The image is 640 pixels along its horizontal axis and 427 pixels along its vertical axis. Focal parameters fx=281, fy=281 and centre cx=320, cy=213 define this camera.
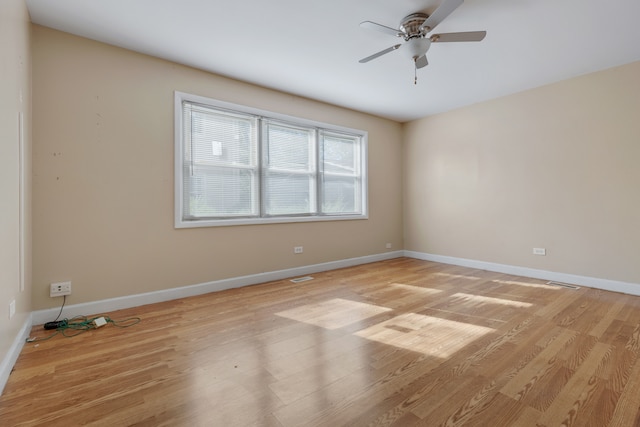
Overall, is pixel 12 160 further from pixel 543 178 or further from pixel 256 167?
pixel 543 178

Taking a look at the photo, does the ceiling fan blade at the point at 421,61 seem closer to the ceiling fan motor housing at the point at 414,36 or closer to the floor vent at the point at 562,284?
the ceiling fan motor housing at the point at 414,36

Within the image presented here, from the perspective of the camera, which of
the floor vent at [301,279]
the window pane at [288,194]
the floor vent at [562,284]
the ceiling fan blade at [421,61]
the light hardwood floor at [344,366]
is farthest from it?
the window pane at [288,194]

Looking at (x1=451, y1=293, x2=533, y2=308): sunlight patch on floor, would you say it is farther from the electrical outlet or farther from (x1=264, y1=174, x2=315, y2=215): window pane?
the electrical outlet

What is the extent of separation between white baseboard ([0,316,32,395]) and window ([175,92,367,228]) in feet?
4.86

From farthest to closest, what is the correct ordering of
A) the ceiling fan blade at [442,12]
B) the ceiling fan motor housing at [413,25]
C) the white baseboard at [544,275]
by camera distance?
the white baseboard at [544,275] < the ceiling fan motor housing at [413,25] < the ceiling fan blade at [442,12]

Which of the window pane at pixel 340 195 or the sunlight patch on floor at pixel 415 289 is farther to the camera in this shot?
the window pane at pixel 340 195

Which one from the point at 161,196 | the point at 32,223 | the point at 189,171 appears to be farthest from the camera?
the point at 189,171

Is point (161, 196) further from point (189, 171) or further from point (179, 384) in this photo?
point (179, 384)

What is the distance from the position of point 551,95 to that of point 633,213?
5.81ft

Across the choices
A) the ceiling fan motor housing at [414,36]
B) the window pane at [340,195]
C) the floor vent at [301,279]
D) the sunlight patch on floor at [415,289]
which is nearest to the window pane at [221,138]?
the window pane at [340,195]

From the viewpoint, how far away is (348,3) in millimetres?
2307

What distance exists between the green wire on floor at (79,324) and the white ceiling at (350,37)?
2688 millimetres

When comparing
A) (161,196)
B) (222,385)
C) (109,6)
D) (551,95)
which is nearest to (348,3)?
(109,6)

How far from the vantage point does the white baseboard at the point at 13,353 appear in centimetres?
163
